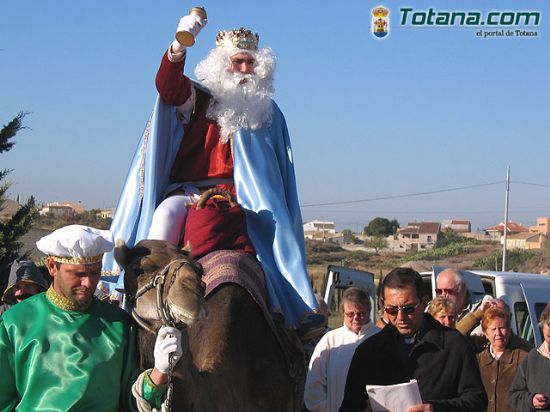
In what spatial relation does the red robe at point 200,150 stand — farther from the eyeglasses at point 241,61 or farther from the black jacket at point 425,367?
the black jacket at point 425,367

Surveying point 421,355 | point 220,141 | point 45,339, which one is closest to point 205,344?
point 421,355

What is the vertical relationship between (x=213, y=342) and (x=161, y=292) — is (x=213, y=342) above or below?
below

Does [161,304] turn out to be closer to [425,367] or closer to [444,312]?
[425,367]

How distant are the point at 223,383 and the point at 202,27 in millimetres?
2430

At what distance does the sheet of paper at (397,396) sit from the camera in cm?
498

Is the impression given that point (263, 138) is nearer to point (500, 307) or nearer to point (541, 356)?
point (500, 307)

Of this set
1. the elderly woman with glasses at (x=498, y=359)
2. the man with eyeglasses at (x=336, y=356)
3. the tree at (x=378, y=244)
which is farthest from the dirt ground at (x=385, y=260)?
the man with eyeglasses at (x=336, y=356)

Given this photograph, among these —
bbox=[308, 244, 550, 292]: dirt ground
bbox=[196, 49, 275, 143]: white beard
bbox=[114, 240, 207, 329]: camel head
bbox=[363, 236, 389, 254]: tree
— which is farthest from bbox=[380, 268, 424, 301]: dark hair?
bbox=[363, 236, 389, 254]: tree

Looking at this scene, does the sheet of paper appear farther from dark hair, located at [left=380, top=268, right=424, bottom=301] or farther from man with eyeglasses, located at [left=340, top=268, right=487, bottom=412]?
dark hair, located at [left=380, top=268, right=424, bottom=301]

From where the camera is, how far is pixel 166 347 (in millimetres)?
4230

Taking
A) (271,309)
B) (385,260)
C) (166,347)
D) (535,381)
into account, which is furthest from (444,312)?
(385,260)

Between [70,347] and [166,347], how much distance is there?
18.6 inches

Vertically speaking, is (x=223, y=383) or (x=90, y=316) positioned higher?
(x=90, y=316)

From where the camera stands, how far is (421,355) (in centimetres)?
532
